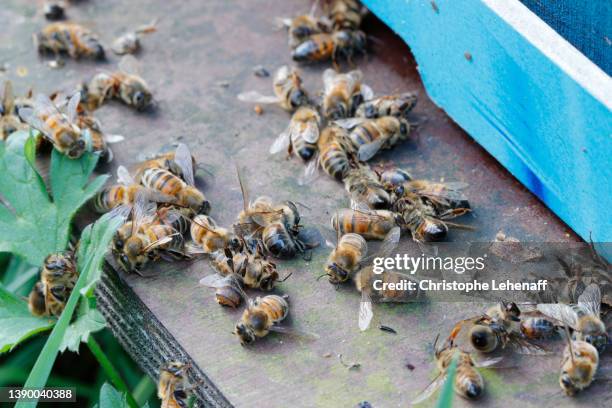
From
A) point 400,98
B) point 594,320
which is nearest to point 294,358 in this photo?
point 594,320

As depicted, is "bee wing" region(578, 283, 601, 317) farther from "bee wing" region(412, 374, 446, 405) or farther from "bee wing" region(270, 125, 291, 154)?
"bee wing" region(270, 125, 291, 154)

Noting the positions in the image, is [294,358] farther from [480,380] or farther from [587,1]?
[587,1]

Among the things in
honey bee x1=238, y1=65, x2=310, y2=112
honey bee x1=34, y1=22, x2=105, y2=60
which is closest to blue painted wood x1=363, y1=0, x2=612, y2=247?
honey bee x1=238, y1=65, x2=310, y2=112

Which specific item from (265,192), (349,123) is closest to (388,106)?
(349,123)

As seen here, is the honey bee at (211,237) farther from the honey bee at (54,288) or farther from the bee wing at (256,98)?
the bee wing at (256,98)

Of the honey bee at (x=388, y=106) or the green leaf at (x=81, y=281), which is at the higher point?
the honey bee at (x=388, y=106)

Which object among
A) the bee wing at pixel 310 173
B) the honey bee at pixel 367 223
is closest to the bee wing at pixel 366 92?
the bee wing at pixel 310 173
